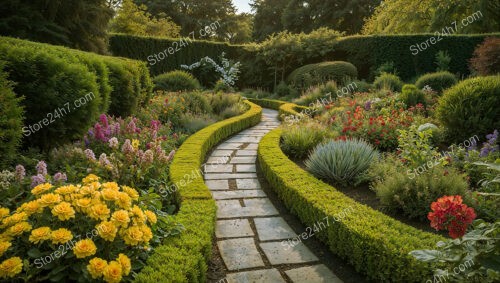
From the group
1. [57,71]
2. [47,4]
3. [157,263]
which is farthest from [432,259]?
[47,4]

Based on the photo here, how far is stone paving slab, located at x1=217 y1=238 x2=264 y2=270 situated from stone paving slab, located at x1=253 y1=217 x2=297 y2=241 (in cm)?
19

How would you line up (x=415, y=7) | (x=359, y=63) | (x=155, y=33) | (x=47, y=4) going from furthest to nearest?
(x=155, y=33)
(x=415, y=7)
(x=359, y=63)
(x=47, y=4)

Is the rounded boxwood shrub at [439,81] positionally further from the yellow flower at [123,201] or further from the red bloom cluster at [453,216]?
the yellow flower at [123,201]

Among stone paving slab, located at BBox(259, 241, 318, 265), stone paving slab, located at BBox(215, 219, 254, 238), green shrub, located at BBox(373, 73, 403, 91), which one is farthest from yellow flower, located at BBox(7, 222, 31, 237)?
green shrub, located at BBox(373, 73, 403, 91)

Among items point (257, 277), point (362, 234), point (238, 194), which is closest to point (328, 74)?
point (238, 194)

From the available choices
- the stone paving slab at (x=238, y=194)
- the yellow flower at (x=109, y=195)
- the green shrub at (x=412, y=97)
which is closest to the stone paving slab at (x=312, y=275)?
the yellow flower at (x=109, y=195)

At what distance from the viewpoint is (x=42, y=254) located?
2.03 m

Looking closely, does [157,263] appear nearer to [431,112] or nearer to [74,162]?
[74,162]

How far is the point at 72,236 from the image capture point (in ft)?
6.54

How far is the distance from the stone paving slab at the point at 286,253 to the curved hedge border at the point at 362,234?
23cm

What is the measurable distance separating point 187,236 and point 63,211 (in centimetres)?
101

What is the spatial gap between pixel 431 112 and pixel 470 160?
344 cm

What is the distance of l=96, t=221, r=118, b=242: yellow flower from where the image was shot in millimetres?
2020

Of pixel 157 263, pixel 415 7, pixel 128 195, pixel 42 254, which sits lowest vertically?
pixel 157 263
